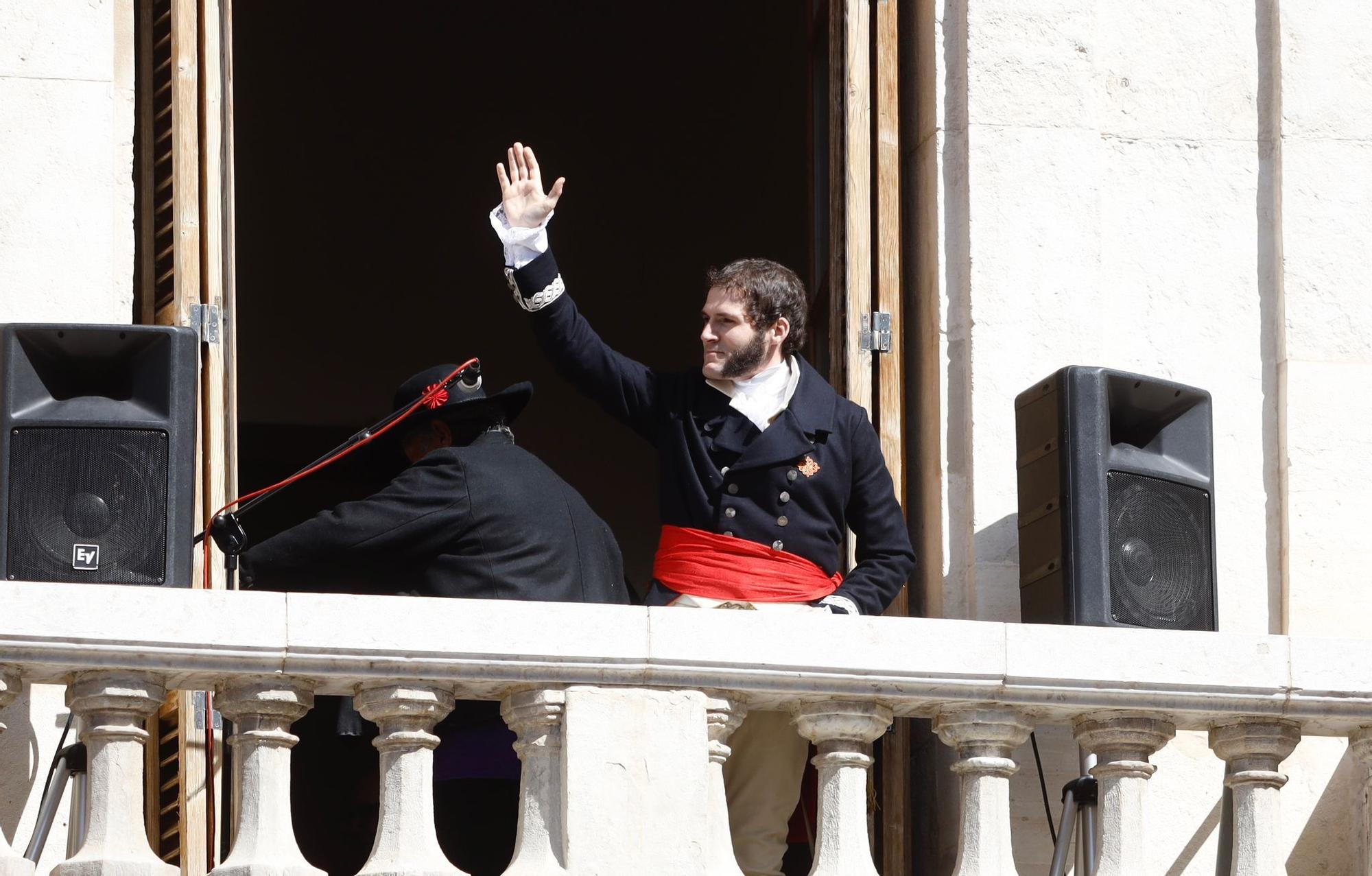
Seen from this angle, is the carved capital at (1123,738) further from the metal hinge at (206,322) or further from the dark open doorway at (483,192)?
the dark open doorway at (483,192)

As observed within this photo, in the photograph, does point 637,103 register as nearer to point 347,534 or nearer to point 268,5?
point 268,5

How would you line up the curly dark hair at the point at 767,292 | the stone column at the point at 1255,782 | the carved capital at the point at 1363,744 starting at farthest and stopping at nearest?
1. the curly dark hair at the point at 767,292
2. the carved capital at the point at 1363,744
3. the stone column at the point at 1255,782

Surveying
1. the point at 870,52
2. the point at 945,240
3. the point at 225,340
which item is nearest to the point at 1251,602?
the point at 945,240

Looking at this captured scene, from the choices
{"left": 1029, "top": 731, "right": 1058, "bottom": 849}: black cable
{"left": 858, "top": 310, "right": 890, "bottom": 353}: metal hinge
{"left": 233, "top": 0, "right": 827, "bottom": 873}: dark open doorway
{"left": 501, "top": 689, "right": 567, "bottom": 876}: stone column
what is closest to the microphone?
{"left": 858, "top": 310, "right": 890, "bottom": 353}: metal hinge

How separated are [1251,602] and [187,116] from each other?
2.79m

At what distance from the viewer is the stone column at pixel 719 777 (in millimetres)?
4902

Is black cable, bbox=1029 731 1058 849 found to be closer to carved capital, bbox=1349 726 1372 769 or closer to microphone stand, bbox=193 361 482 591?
carved capital, bbox=1349 726 1372 769

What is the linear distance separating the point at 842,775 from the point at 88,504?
162 cm

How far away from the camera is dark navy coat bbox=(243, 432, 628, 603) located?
544cm

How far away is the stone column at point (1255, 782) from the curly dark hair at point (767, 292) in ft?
4.57

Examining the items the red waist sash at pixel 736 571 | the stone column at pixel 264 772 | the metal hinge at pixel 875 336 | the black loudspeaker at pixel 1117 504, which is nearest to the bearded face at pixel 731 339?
the red waist sash at pixel 736 571

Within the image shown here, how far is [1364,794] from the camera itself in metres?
5.75

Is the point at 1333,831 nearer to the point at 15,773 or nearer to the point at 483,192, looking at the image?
the point at 15,773

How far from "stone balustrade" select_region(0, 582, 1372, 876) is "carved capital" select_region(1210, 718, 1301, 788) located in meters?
0.06
